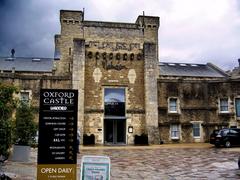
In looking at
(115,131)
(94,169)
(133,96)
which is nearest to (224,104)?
(133,96)

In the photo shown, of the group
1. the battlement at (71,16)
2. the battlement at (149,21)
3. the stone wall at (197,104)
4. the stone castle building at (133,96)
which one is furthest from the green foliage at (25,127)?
the battlement at (149,21)

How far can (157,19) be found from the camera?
39750 millimetres

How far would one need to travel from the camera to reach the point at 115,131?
98.2ft

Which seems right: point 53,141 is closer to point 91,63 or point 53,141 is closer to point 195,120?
point 91,63

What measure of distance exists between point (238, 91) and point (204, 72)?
490 inches

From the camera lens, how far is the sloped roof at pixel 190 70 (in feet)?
139

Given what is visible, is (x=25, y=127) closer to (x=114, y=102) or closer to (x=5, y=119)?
(x=5, y=119)

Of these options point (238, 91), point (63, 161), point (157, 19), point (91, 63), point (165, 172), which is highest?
point (157, 19)

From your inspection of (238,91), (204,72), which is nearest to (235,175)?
(238,91)

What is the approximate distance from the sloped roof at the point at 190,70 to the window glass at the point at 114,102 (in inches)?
446

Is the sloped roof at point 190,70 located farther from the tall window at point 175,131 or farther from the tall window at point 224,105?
the tall window at point 175,131

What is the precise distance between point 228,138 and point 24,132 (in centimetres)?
1680

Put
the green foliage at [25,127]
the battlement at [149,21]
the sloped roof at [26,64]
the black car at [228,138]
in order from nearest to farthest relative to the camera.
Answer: the green foliage at [25,127] → the black car at [228,138] → the battlement at [149,21] → the sloped roof at [26,64]

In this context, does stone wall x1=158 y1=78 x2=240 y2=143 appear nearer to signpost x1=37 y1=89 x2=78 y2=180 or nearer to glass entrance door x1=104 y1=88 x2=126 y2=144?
glass entrance door x1=104 y1=88 x2=126 y2=144
